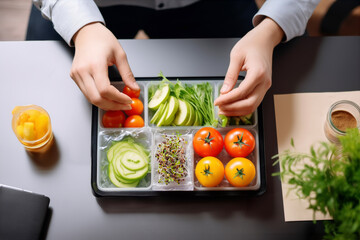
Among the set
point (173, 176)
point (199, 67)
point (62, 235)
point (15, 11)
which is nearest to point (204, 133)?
point (173, 176)

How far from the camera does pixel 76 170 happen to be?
3.72 feet

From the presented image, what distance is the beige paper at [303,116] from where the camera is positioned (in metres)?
1.17

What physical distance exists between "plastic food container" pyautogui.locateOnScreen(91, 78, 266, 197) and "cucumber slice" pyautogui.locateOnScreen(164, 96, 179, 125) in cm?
3

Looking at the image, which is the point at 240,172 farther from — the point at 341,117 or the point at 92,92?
the point at 92,92

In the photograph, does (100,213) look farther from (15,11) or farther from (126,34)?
(15,11)

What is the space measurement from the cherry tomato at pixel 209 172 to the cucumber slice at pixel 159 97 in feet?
0.90

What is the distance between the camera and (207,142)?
1070 millimetres

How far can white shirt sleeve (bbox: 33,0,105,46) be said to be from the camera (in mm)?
1138

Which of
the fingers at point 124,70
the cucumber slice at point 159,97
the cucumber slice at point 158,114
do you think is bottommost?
the cucumber slice at point 158,114

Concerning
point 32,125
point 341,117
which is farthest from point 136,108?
point 341,117

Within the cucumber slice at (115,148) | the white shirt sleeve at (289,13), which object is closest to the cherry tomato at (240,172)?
the cucumber slice at (115,148)

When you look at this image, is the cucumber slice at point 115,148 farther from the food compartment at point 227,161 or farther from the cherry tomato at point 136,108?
the food compartment at point 227,161

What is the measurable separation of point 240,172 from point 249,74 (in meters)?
0.34

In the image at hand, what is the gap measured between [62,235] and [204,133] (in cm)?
63
